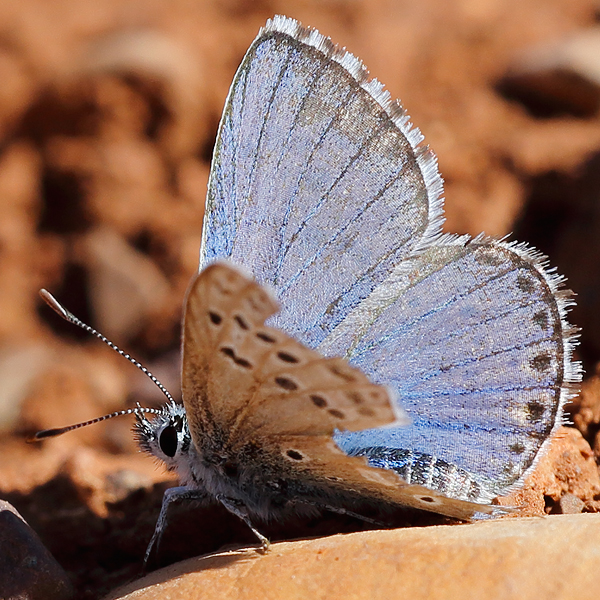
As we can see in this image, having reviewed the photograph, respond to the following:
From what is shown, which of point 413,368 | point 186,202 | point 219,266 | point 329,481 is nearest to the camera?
point 219,266

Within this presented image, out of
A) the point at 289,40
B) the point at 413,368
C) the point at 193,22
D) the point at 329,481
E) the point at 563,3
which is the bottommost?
the point at 329,481

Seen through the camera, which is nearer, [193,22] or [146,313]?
[146,313]

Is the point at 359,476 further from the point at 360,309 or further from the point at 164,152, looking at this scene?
the point at 164,152

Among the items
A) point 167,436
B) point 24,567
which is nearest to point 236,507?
point 167,436

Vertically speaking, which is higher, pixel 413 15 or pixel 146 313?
pixel 413 15

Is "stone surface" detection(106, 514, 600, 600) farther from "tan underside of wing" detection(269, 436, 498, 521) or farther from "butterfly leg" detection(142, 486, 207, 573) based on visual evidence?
"butterfly leg" detection(142, 486, 207, 573)

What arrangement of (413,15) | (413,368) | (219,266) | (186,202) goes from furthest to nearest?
(413,15) → (186,202) → (413,368) → (219,266)

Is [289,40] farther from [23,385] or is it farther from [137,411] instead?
[23,385]

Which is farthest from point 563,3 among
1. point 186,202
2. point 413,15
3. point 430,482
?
point 430,482
